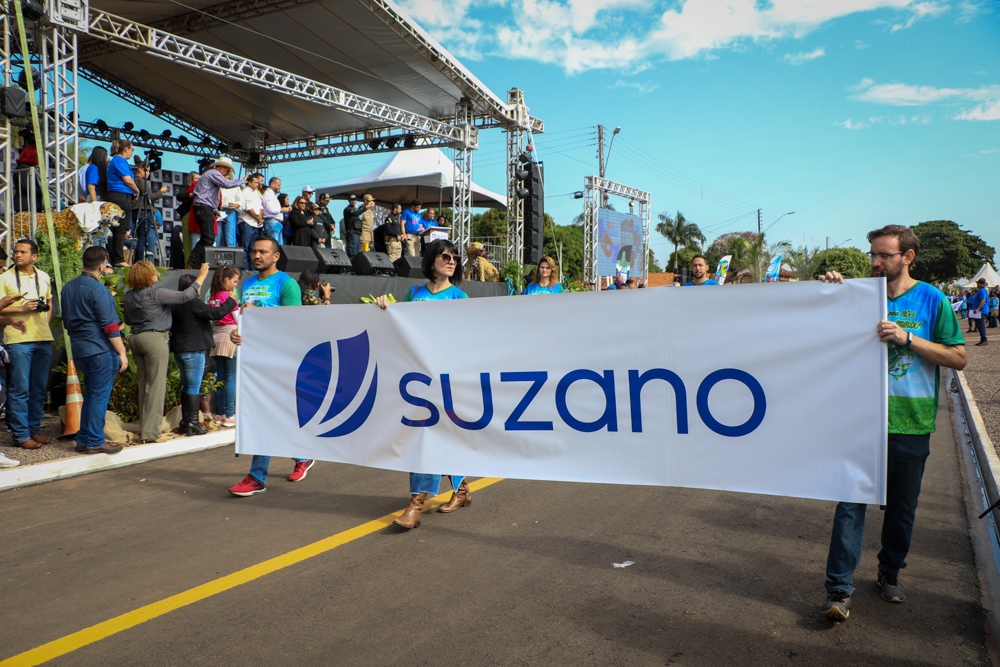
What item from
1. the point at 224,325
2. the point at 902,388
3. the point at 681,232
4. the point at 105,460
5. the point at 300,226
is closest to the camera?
the point at 902,388

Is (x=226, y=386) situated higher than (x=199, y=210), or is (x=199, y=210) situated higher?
(x=199, y=210)

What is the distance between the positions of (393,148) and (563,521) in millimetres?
21683

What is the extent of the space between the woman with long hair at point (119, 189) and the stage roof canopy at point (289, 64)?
5.73 m

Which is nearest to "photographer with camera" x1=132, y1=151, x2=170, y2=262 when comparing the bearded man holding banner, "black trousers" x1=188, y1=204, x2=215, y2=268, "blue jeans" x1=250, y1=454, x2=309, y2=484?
"black trousers" x1=188, y1=204, x2=215, y2=268

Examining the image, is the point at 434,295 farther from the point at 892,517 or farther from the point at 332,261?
the point at 332,261

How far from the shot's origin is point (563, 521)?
185 inches

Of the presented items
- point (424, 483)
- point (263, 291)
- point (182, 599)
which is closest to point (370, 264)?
point (263, 291)

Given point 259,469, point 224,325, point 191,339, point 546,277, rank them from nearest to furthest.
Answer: point 259,469, point 191,339, point 546,277, point 224,325

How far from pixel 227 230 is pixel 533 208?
34.7 feet

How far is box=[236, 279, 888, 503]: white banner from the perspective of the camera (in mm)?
3311

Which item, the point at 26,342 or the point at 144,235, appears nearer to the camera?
the point at 26,342

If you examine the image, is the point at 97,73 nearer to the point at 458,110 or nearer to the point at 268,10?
the point at 268,10

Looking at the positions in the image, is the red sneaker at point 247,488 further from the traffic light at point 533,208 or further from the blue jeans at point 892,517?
the traffic light at point 533,208

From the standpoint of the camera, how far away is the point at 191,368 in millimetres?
7520
